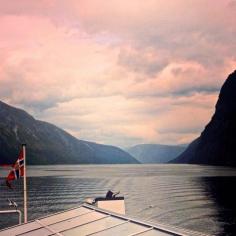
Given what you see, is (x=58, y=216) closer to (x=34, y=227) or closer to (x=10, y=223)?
(x=34, y=227)

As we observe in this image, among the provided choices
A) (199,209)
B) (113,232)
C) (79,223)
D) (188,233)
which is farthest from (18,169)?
(199,209)

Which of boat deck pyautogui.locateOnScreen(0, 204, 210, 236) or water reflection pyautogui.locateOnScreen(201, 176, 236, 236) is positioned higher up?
boat deck pyautogui.locateOnScreen(0, 204, 210, 236)

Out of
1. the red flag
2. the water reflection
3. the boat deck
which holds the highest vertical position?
the red flag

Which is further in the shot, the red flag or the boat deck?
the red flag

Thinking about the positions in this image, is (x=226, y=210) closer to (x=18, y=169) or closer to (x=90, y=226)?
(x=18, y=169)

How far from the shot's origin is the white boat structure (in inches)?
643

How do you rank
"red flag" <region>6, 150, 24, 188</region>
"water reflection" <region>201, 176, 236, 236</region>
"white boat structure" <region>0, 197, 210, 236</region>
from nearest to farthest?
"white boat structure" <region>0, 197, 210, 236</region> < "red flag" <region>6, 150, 24, 188</region> < "water reflection" <region>201, 176, 236, 236</region>

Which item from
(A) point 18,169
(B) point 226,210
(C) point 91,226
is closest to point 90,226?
(C) point 91,226

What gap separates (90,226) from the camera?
63.4 ft

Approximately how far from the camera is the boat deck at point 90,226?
16375 mm

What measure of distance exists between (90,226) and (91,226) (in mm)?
81

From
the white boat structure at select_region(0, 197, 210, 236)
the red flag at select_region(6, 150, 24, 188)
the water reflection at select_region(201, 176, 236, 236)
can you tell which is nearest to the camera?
the white boat structure at select_region(0, 197, 210, 236)

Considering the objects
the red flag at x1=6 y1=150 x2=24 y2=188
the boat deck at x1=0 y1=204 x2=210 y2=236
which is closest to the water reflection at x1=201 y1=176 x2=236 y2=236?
the red flag at x1=6 y1=150 x2=24 y2=188

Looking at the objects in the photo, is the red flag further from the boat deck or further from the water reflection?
the water reflection
